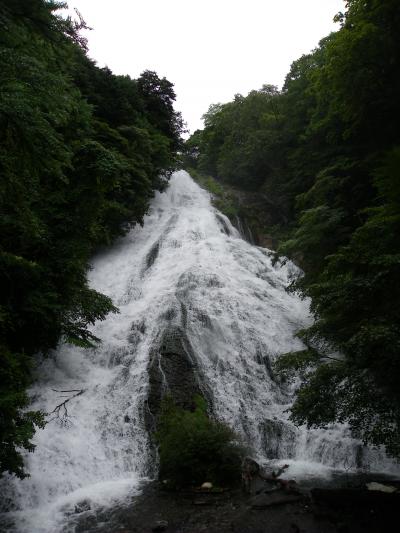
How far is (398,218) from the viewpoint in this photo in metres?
5.54

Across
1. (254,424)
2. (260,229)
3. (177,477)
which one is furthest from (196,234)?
(177,477)

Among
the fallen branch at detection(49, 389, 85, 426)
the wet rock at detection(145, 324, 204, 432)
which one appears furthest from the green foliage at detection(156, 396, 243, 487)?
the fallen branch at detection(49, 389, 85, 426)

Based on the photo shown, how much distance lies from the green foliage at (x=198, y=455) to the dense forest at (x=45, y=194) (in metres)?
2.44

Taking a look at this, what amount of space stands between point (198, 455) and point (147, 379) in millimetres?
2976

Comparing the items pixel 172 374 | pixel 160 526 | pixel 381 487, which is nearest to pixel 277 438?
pixel 381 487

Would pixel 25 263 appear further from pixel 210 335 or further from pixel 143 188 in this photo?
pixel 143 188

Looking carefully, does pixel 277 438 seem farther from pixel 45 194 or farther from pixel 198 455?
pixel 45 194

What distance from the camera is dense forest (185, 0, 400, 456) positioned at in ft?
18.6

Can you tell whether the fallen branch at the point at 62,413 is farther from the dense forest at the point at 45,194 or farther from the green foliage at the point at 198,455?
the green foliage at the point at 198,455

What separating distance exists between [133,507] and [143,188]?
15684mm

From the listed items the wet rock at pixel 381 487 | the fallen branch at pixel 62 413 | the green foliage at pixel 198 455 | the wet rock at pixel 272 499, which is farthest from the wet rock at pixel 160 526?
the fallen branch at pixel 62 413

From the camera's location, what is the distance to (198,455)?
6.98m

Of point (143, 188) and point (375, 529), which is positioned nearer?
point (375, 529)

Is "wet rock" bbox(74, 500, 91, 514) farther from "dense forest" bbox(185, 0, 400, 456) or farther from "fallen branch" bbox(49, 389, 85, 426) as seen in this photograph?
"dense forest" bbox(185, 0, 400, 456)
